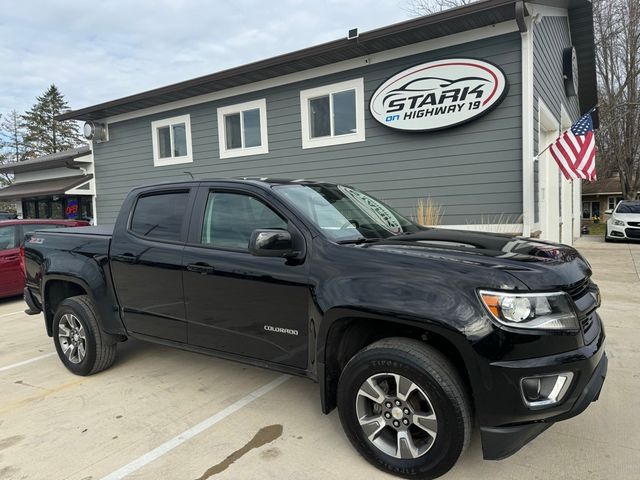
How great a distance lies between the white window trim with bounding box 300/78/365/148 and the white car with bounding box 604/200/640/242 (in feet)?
38.2

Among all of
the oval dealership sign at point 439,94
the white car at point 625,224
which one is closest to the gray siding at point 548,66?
the oval dealership sign at point 439,94

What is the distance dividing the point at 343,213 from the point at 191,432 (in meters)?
1.92

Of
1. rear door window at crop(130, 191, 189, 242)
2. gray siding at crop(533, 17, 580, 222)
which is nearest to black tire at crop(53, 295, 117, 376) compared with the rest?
rear door window at crop(130, 191, 189, 242)

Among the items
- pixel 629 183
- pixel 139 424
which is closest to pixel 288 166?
pixel 139 424

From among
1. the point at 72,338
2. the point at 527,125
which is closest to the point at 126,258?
the point at 72,338

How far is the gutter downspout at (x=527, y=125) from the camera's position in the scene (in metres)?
7.38

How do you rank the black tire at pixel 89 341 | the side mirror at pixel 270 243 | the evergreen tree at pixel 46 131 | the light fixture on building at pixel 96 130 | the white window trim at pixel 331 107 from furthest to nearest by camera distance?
the evergreen tree at pixel 46 131 → the light fixture on building at pixel 96 130 → the white window trim at pixel 331 107 → the black tire at pixel 89 341 → the side mirror at pixel 270 243

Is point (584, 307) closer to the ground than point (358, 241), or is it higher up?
closer to the ground

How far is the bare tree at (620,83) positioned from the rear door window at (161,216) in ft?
85.3

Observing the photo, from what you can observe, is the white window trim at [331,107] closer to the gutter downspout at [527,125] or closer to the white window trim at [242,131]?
the white window trim at [242,131]

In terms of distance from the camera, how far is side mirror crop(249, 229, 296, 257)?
2865 mm

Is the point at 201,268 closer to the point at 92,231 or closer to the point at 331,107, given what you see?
the point at 92,231

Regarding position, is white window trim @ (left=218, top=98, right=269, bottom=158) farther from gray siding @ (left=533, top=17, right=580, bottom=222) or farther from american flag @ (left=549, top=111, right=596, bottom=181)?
american flag @ (left=549, top=111, right=596, bottom=181)

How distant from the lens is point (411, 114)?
27.8 feet
